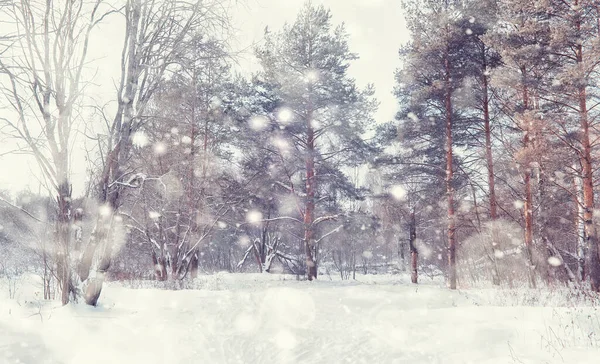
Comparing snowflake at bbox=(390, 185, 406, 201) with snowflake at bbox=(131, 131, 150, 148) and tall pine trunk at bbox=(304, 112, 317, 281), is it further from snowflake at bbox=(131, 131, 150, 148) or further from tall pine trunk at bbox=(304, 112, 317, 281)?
snowflake at bbox=(131, 131, 150, 148)

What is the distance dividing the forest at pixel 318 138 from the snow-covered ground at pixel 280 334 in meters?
1.27

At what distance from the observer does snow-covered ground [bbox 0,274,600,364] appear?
4184 millimetres

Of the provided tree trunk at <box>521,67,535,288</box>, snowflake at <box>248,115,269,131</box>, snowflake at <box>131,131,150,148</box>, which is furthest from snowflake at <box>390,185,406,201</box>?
snowflake at <box>131,131,150,148</box>

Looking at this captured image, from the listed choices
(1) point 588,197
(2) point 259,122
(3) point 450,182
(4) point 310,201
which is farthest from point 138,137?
(1) point 588,197

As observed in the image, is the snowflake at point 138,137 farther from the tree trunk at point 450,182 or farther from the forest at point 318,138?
the tree trunk at point 450,182

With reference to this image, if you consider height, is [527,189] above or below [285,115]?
below

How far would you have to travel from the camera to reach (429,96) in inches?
559

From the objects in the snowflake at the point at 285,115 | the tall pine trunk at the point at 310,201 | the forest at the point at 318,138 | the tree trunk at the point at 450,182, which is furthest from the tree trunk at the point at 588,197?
the snowflake at the point at 285,115

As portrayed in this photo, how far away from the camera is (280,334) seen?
19.6 ft

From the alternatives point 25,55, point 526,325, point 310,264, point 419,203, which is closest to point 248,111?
point 310,264

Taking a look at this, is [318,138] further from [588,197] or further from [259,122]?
[588,197]

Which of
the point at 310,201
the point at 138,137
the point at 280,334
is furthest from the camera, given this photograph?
the point at 310,201

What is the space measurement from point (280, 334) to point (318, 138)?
13.7 meters

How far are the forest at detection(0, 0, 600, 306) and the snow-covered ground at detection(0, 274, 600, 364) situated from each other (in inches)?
50.1
